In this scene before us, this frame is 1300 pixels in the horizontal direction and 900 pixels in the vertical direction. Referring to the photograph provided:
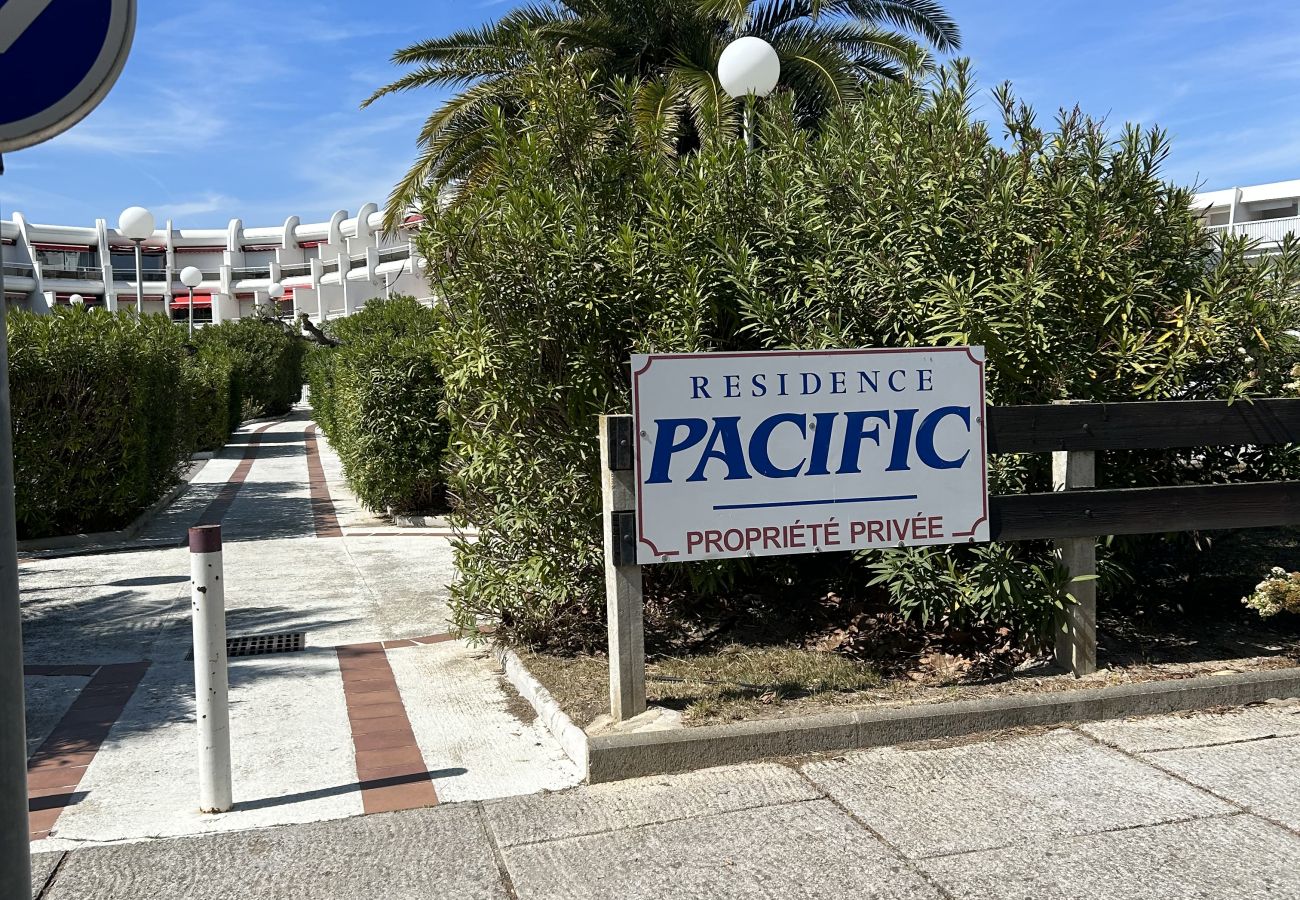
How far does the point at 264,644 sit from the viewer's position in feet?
21.9

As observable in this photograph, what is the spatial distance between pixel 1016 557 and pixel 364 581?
538 cm

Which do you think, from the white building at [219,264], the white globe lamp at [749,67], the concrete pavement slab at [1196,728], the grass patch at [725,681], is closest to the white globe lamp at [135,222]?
the white globe lamp at [749,67]

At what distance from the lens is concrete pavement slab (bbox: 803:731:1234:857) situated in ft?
12.0

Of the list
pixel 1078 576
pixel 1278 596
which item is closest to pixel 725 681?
pixel 1078 576

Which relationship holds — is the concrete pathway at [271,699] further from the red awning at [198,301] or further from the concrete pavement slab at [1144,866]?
the red awning at [198,301]

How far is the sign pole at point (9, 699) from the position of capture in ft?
7.47

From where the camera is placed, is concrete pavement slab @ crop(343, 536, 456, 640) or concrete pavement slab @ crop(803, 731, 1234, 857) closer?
concrete pavement slab @ crop(803, 731, 1234, 857)

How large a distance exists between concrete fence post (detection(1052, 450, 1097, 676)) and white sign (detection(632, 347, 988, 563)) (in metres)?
0.46

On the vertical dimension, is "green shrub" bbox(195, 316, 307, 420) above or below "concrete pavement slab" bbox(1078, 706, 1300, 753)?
above

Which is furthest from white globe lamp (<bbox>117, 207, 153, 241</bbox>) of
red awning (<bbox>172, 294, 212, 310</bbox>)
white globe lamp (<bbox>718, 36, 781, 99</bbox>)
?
red awning (<bbox>172, 294, 212, 310</bbox>)

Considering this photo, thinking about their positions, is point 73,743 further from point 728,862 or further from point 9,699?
point 728,862

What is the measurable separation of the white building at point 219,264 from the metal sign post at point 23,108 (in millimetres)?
80888

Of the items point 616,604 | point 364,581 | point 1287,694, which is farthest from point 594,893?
point 364,581

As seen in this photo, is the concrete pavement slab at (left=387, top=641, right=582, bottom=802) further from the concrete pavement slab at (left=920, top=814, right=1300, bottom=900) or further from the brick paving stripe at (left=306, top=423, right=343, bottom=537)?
the brick paving stripe at (left=306, top=423, right=343, bottom=537)
